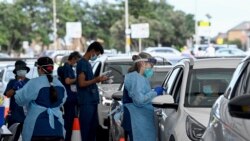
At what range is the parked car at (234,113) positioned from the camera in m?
4.49

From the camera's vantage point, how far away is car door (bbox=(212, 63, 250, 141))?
492 cm

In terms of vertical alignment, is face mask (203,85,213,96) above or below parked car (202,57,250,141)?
below

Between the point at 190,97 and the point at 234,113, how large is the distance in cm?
464

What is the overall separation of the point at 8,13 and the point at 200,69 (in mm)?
70755

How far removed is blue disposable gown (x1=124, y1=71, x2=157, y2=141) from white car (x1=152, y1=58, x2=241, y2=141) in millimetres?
131

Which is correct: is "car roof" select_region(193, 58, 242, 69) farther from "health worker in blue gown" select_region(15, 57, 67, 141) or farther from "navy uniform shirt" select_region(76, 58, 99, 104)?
"navy uniform shirt" select_region(76, 58, 99, 104)

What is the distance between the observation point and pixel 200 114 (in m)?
8.58

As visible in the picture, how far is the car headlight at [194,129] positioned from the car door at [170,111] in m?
0.42

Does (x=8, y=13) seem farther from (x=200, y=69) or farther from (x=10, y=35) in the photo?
(x=200, y=69)

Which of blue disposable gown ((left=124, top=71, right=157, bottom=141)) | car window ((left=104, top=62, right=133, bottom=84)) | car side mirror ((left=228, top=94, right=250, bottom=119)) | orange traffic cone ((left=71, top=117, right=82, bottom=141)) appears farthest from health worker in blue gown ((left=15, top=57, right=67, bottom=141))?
car window ((left=104, top=62, right=133, bottom=84))

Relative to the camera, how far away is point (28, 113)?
9.66 m

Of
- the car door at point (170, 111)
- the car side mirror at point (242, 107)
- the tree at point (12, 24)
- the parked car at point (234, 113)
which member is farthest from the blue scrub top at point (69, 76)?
the tree at point (12, 24)

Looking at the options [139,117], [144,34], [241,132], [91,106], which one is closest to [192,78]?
[139,117]

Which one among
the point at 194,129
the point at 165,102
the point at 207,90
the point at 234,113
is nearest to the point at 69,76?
the point at 207,90
